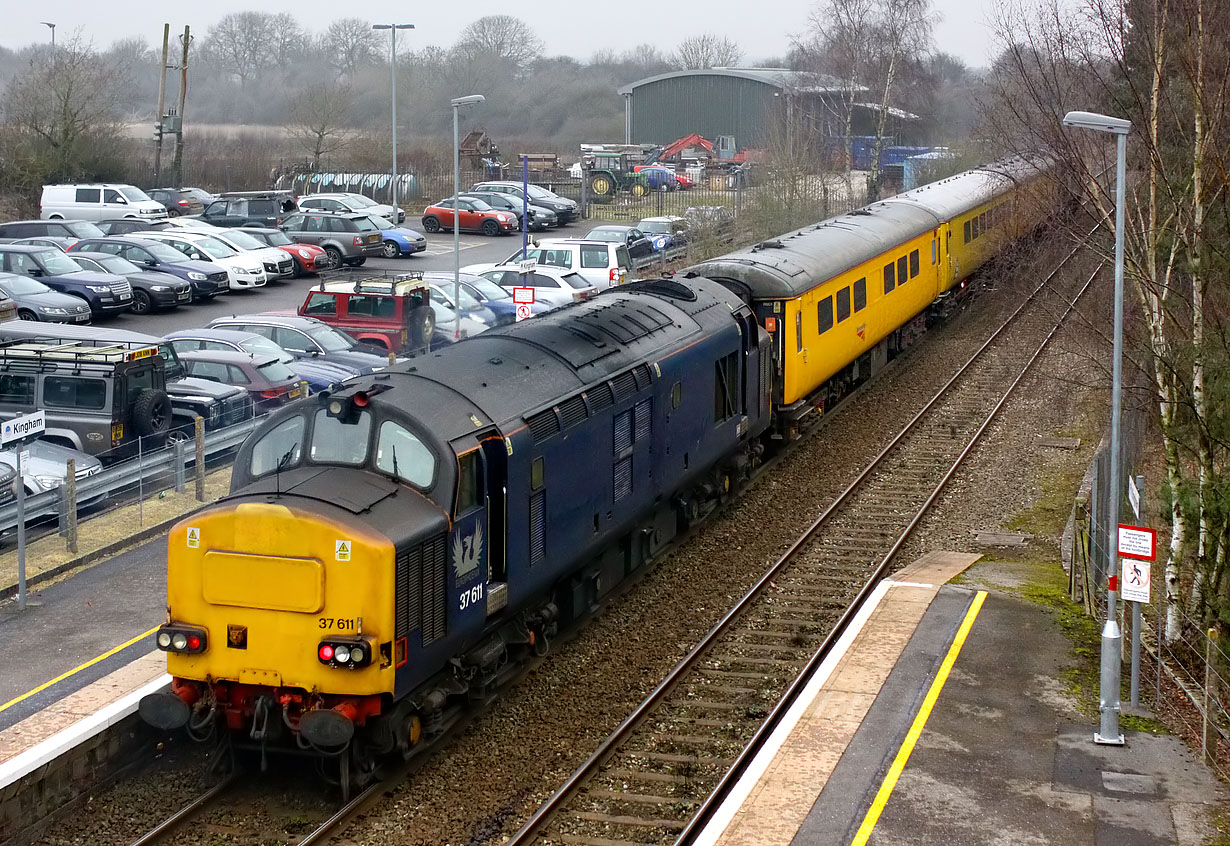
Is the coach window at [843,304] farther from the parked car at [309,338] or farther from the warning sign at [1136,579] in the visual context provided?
the warning sign at [1136,579]

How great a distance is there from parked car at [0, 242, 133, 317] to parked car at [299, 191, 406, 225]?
49.2ft

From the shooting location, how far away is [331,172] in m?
62.4

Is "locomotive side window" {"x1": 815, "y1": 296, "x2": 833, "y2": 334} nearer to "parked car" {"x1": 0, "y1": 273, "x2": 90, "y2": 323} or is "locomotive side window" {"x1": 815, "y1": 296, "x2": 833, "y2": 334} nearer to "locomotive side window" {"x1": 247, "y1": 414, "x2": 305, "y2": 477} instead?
"locomotive side window" {"x1": 247, "y1": 414, "x2": 305, "y2": 477}

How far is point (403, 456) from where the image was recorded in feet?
35.5

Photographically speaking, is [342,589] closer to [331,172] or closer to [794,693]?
[794,693]

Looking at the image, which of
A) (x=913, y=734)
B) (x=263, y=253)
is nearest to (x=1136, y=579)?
(x=913, y=734)

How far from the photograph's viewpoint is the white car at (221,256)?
35719 millimetres

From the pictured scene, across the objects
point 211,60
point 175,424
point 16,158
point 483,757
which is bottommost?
point 483,757

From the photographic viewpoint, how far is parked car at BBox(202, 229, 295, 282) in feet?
121

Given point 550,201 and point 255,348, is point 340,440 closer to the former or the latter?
point 255,348

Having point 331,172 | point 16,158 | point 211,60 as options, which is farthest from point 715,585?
point 211,60

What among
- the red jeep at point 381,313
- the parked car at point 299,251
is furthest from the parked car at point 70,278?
the parked car at point 299,251

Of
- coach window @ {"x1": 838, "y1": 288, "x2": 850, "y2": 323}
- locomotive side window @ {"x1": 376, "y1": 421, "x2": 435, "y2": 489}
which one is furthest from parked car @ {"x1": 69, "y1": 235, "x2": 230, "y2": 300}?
locomotive side window @ {"x1": 376, "y1": 421, "x2": 435, "y2": 489}

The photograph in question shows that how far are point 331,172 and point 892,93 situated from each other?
25521 millimetres
